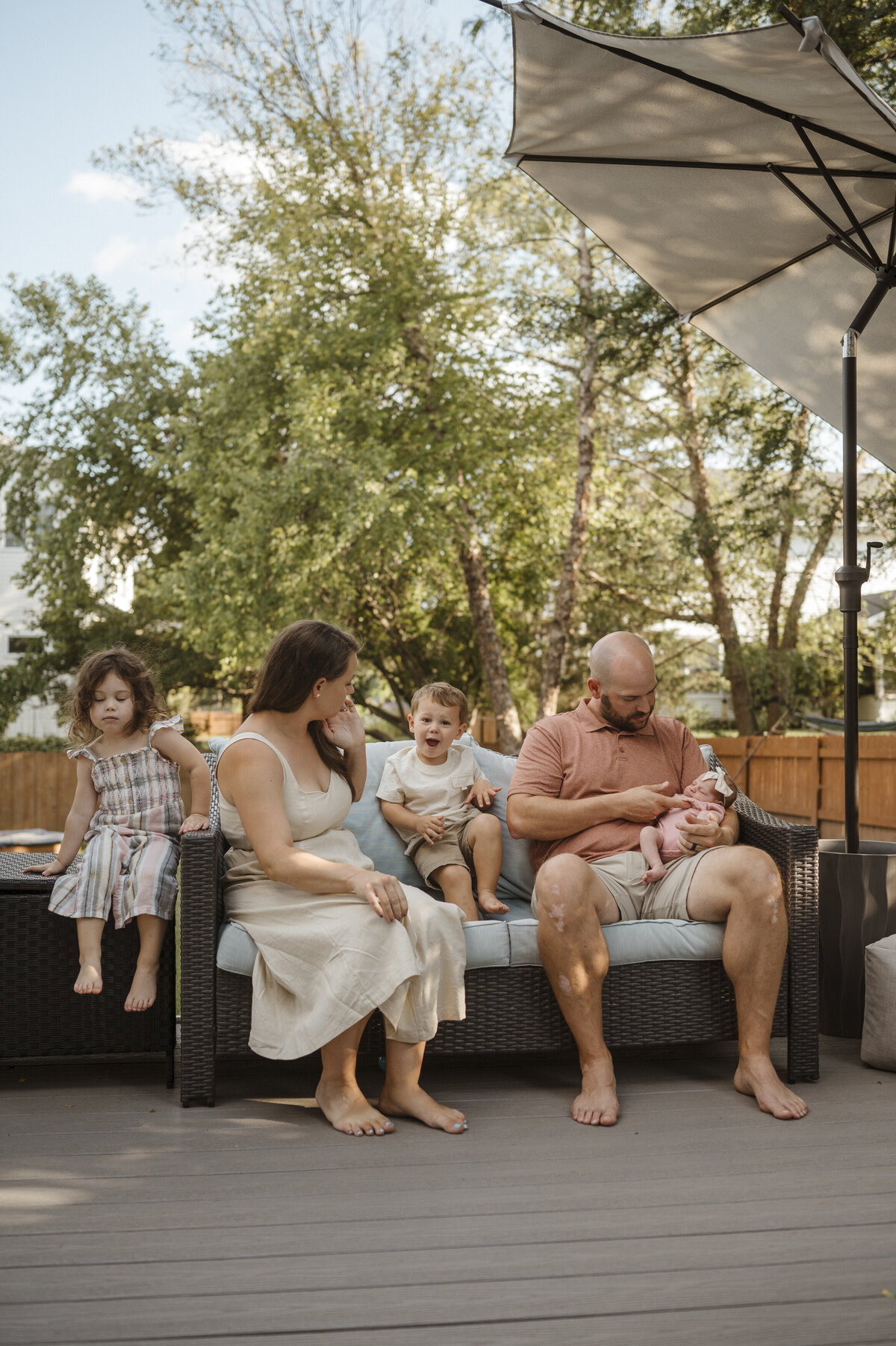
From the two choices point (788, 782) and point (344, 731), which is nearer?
point (344, 731)

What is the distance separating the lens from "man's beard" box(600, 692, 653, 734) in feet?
10.8

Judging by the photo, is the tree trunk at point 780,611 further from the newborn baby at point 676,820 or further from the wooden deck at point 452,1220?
the wooden deck at point 452,1220

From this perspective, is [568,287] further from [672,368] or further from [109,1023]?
[109,1023]

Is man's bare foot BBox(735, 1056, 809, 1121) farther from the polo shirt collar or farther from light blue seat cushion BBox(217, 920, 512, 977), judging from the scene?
the polo shirt collar

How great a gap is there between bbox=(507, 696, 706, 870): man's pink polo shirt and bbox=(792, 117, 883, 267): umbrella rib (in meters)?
1.69

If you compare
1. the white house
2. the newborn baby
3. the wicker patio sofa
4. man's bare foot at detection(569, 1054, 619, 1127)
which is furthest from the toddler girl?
the white house

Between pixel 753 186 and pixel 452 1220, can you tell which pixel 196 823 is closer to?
pixel 452 1220

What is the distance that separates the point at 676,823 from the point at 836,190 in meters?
2.04

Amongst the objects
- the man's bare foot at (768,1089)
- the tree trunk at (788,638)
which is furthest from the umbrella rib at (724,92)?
the tree trunk at (788,638)

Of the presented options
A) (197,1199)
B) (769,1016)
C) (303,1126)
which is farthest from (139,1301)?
(769,1016)

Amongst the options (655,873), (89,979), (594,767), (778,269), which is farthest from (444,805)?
(778,269)

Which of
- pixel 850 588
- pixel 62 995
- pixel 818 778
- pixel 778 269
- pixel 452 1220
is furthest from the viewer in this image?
pixel 818 778

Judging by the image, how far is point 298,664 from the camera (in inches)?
113

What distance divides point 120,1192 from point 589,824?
157 cm
